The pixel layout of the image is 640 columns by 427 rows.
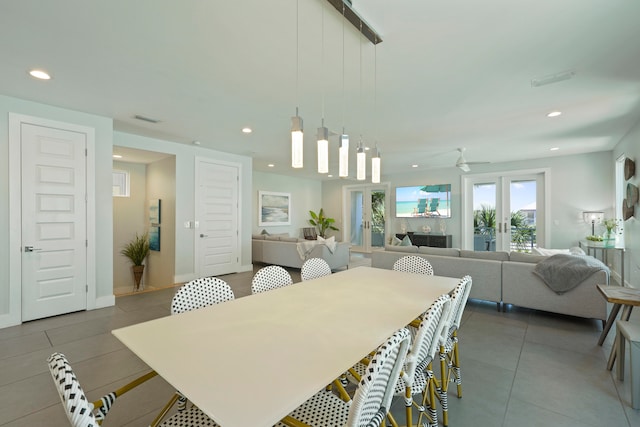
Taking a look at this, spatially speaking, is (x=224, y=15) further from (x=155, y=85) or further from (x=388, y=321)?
(x=388, y=321)

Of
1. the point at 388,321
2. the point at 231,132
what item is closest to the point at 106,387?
the point at 388,321

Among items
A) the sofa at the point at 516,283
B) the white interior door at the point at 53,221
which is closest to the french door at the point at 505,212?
the sofa at the point at 516,283

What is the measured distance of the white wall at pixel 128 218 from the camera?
19.7ft

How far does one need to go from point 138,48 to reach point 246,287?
3.71 m

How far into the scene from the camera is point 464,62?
250 cm

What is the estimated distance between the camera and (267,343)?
1334 mm

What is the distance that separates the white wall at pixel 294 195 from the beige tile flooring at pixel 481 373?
5.25m

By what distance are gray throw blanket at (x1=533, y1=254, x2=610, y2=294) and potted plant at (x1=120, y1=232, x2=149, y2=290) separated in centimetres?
663

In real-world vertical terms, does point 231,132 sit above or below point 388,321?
above

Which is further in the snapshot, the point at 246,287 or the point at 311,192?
the point at 311,192

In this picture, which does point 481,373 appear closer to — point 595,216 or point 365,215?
point 595,216

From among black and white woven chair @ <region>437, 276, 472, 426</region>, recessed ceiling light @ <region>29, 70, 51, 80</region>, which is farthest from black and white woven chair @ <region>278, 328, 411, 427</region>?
recessed ceiling light @ <region>29, 70, 51, 80</region>

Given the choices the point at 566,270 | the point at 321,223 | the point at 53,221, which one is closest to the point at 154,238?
the point at 53,221

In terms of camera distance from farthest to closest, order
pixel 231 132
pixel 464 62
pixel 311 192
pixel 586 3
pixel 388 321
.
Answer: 1. pixel 311 192
2. pixel 231 132
3. pixel 464 62
4. pixel 586 3
5. pixel 388 321
